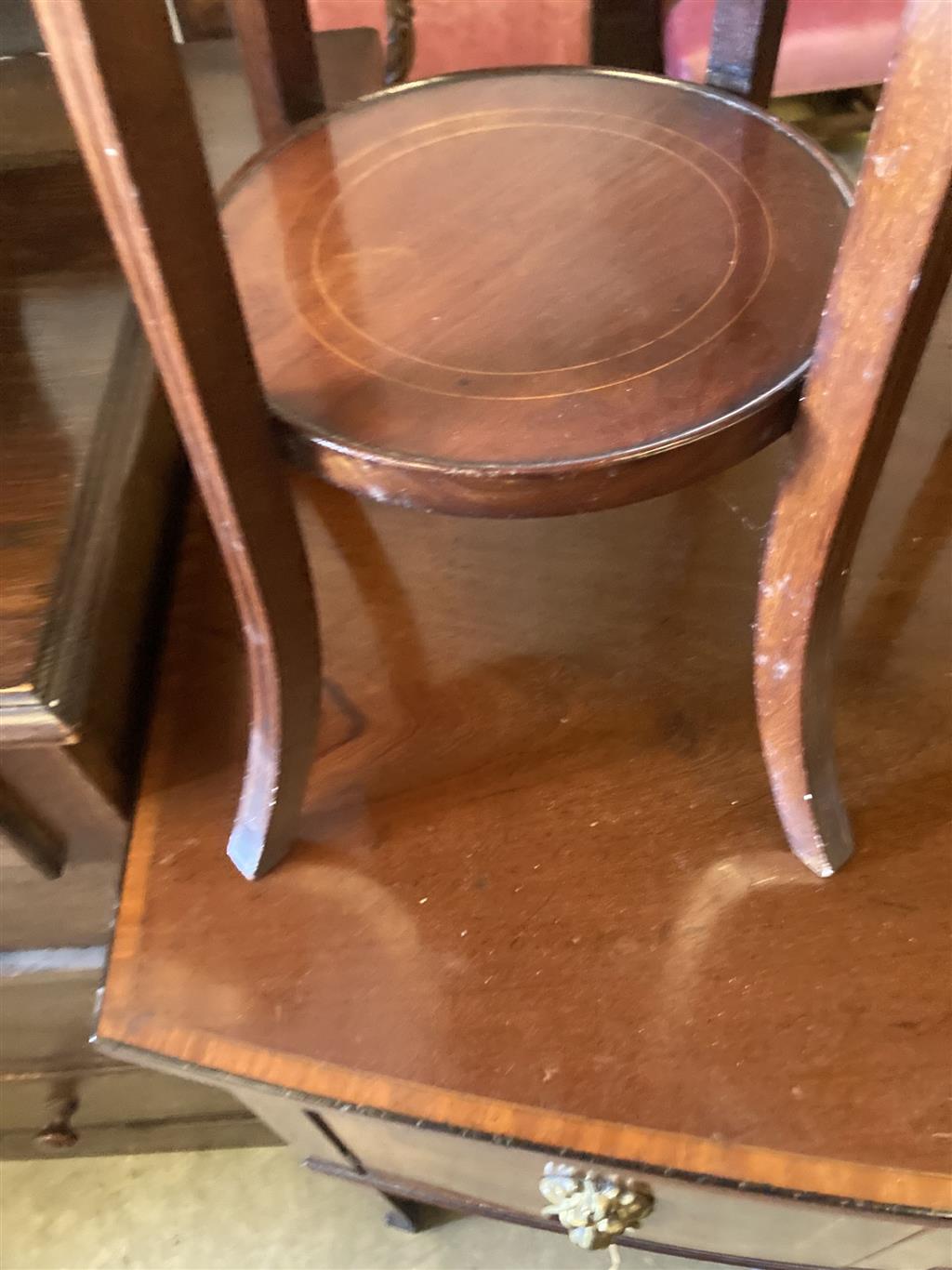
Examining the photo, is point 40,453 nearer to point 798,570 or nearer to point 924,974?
point 798,570

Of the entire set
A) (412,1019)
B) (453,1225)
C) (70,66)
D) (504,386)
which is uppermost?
(70,66)

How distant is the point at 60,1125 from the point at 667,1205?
58 centimetres

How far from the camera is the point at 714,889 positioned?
0.59 metres

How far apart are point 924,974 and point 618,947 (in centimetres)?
17

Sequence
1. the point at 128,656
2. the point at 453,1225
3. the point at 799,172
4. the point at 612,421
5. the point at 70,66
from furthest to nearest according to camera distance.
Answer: the point at 453,1225 < the point at 128,656 < the point at 799,172 < the point at 612,421 < the point at 70,66

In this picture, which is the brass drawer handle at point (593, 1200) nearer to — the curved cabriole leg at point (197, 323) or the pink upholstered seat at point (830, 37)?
the curved cabriole leg at point (197, 323)

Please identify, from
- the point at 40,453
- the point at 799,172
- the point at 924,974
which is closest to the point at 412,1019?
the point at 924,974

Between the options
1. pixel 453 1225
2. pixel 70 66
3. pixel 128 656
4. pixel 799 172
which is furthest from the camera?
pixel 453 1225

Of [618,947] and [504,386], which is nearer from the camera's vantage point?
[504,386]

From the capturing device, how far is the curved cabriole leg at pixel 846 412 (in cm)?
33

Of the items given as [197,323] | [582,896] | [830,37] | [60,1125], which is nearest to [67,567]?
[197,323]

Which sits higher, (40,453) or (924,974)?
(40,453)

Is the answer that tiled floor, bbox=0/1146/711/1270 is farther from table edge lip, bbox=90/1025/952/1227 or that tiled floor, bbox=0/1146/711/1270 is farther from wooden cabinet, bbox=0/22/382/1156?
table edge lip, bbox=90/1025/952/1227

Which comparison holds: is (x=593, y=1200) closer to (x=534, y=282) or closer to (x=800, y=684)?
(x=800, y=684)
